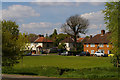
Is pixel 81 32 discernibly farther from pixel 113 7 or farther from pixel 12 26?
pixel 12 26

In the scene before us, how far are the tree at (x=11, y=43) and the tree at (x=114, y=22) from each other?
9.23 metres

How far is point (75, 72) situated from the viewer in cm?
2070

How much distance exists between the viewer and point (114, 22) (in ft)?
57.0

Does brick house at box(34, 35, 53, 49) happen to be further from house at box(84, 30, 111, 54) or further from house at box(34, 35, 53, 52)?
house at box(84, 30, 111, 54)

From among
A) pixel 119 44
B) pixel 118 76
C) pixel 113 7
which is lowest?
pixel 118 76

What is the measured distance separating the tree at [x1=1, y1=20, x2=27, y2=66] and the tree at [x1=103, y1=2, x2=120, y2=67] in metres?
9.23

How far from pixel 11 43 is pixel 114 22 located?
10.5 meters

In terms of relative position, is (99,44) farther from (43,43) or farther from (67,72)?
(67,72)

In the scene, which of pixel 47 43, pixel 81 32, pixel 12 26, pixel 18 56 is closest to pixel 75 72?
pixel 18 56

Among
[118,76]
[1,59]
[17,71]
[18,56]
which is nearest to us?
[1,59]

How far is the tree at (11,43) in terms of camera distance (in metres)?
14.2

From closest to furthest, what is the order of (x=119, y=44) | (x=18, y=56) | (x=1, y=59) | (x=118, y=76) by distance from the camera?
(x=1, y=59), (x=18, y=56), (x=119, y=44), (x=118, y=76)

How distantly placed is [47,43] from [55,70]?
6314 centimetres

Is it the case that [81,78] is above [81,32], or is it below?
below
